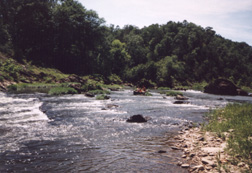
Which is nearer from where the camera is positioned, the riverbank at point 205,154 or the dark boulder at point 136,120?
the riverbank at point 205,154

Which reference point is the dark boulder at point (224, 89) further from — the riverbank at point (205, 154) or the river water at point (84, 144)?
the riverbank at point (205, 154)

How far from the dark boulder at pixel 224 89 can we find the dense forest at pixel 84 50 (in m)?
19.0

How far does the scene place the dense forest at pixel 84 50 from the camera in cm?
6425

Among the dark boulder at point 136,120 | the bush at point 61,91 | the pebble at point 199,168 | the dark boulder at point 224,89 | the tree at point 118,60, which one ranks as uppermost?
the tree at point 118,60

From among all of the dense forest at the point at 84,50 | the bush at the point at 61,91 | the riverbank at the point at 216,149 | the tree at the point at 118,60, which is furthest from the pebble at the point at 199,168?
the tree at the point at 118,60

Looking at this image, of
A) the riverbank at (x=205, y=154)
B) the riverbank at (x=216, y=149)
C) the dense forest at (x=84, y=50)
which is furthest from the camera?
the dense forest at (x=84, y=50)

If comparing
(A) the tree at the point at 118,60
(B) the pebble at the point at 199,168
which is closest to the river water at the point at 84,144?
(B) the pebble at the point at 199,168

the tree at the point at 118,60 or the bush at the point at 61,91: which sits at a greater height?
the tree at the point at 118,60

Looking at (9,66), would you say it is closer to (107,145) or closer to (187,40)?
(107,145)

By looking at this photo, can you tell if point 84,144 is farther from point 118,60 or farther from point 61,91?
point 118,60

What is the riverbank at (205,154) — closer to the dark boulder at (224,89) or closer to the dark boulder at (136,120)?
the dark boulder at (136,120)

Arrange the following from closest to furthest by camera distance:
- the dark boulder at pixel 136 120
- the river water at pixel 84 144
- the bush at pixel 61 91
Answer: the river water at pixel 84 144, the dark boulder at pixel 136 120, the bush at pixel 61 91

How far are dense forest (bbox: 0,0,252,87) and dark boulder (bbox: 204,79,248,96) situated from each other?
62.3 feet

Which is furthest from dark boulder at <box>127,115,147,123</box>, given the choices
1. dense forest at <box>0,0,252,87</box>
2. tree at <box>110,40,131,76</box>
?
tree at <box>110,40,131,76</box>
